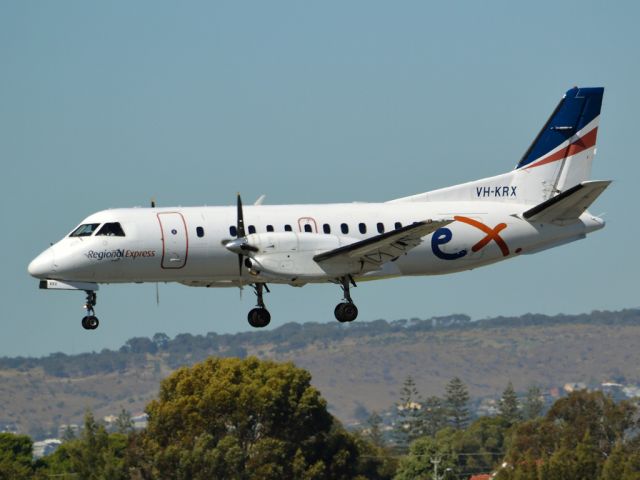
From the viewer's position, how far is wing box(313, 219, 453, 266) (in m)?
38.8

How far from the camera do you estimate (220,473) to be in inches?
2972

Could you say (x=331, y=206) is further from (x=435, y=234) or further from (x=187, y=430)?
(x=187, y=430)

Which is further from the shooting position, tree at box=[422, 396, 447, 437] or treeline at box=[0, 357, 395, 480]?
tree at box=[422, 396, 447, 437]

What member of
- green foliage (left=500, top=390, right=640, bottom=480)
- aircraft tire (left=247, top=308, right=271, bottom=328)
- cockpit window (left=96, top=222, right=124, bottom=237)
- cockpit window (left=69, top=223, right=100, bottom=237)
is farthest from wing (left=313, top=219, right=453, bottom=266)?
green foliage (left=500, top=390, right=640, bottom=480)

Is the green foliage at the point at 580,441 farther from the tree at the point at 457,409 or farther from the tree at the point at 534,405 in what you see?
the tree at the point at 534,405

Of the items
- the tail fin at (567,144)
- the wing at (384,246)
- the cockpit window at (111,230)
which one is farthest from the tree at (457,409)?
the cockpit window at (111,230)

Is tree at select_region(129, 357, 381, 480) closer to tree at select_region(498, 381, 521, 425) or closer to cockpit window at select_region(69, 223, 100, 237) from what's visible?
cockpit window at select_region(69, 223, 100, 237)

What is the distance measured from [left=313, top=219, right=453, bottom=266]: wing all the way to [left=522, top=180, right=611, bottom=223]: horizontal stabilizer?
432 centimetres

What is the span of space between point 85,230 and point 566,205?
1378 cm

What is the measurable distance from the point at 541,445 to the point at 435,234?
57.9m

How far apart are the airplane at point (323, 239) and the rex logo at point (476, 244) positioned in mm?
29

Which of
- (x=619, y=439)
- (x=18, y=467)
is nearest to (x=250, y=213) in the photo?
(x=18, y=467)

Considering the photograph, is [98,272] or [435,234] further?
[435,234]

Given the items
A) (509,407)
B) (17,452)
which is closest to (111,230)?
(17,452)
